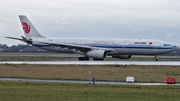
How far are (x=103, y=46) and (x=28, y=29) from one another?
14824mm

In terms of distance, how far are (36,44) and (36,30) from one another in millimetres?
3565

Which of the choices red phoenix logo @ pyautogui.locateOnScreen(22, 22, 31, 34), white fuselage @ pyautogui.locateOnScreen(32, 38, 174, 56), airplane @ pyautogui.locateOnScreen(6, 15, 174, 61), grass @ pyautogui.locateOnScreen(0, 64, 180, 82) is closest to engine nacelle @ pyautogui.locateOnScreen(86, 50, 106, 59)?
airplane @ pyautogui.locateOnScreen(6, 15, 174, 61)

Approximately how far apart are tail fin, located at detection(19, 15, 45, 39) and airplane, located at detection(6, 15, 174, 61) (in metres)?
2.63

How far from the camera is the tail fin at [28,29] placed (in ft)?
242

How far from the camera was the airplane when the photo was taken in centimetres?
6475

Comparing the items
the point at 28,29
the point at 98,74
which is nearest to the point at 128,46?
the point at 28,29

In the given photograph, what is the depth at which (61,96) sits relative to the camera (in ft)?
67.6

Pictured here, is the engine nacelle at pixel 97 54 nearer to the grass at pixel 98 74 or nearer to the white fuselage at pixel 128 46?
the white fuselage at pixel 128 46

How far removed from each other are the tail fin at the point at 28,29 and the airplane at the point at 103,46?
263 cm

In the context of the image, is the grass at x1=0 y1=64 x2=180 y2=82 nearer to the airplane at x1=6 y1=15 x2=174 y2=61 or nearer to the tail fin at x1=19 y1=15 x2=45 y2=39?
the airplane at x1=6 y1=15 x2=174 y2=61

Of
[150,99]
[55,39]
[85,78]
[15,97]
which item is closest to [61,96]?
[15,97]

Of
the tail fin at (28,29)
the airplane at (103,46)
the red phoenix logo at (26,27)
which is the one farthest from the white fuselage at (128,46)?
the red phoenix logo at (26,27)

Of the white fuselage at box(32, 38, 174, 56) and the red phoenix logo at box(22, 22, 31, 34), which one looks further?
the red phoenix logo at box(22, 22, 31, 34)

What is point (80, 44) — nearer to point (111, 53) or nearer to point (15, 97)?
point (111, 53)
